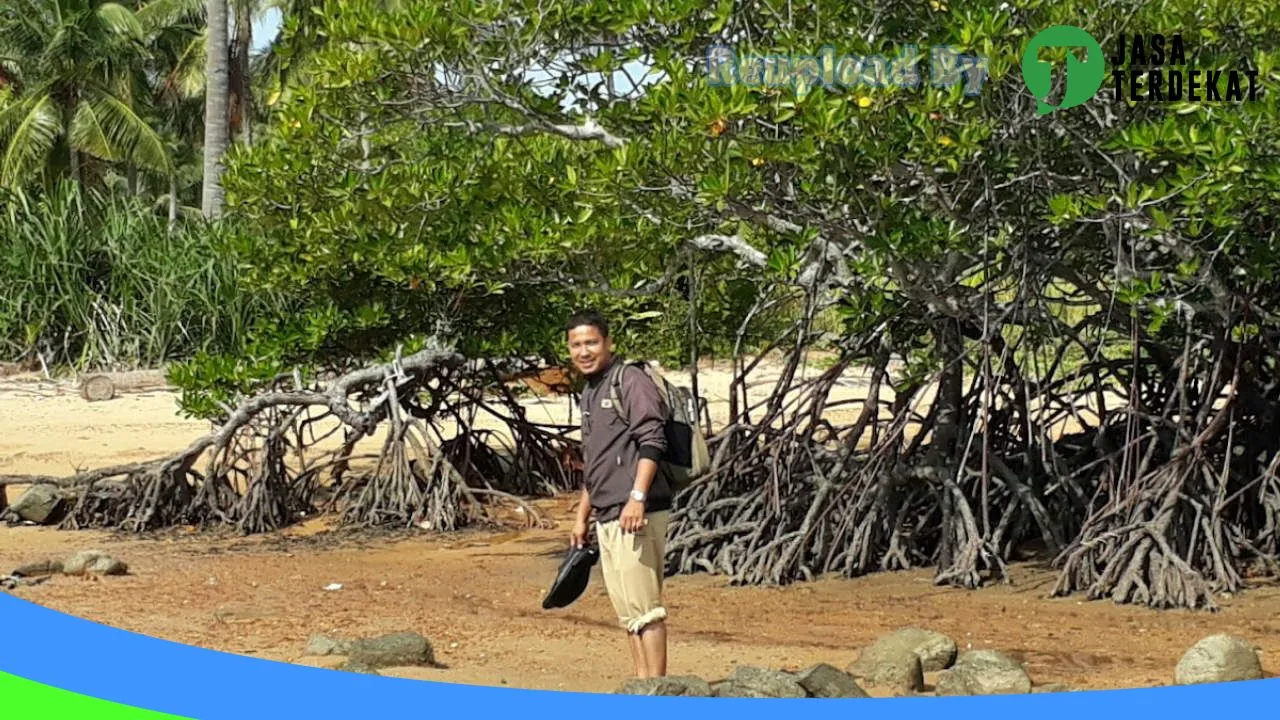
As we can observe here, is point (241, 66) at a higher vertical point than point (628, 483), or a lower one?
higher

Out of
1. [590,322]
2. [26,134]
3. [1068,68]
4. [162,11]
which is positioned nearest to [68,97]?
[26,134]

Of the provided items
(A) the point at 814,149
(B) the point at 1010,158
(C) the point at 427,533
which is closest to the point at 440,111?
A: (A) the point at 814,149

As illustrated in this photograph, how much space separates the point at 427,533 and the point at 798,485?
282 centimetres

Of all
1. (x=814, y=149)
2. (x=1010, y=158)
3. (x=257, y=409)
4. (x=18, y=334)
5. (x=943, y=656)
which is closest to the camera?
(x=943, y=656)

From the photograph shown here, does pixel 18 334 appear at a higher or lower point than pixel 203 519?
higher

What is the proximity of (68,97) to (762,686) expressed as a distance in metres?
26.8

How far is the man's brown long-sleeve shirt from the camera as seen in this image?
17.1ft

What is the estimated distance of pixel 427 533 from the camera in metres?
10.6

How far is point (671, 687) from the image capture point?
17.1 ft

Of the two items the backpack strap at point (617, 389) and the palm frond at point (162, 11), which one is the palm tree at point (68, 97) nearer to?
the palm frond at point (162, 11)

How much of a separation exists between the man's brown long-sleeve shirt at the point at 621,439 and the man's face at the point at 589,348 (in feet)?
0.13

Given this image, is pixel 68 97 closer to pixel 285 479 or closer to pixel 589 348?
pixel 285 479

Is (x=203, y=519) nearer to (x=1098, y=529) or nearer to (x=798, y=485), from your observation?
(x=798, y=485)

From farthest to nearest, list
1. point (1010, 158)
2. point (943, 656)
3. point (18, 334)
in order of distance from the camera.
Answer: point (18, 334) < point (1010, 158) < point (943, 656)
